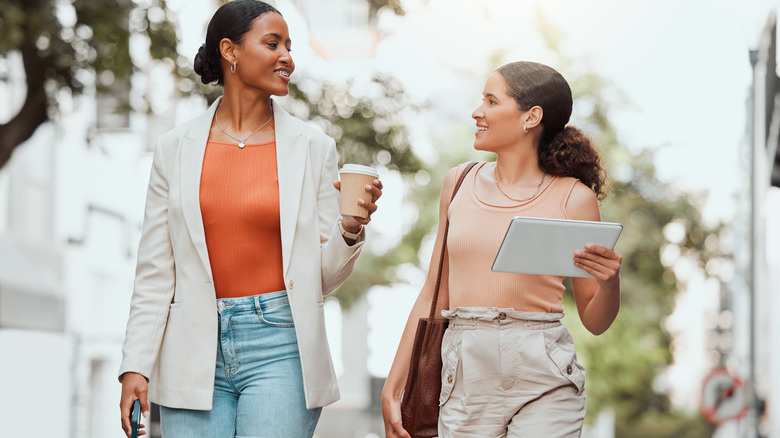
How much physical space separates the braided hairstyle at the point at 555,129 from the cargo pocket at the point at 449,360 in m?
0.62

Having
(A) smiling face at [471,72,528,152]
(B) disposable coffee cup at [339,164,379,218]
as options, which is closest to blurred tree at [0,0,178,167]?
(A) smiling face at [471,72,528,152]

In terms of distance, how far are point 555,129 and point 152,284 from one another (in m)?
1.38

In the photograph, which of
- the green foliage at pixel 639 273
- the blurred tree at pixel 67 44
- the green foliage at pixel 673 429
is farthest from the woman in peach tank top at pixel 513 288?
the green foliage at pixel 673 429

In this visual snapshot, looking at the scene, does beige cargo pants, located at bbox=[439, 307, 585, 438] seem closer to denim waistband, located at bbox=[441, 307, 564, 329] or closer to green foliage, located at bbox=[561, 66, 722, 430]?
denim waistband, located at bbox=[441, 307, 564, 329]

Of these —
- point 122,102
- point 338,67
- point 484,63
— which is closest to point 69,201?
point 122,102

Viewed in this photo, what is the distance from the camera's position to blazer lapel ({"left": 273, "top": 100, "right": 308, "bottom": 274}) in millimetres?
2994

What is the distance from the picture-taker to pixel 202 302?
300cm

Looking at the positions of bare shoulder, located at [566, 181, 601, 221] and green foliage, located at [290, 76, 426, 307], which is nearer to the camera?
bare shoulder, located at [566, 181, 601, 221]

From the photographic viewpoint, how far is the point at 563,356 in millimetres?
3041

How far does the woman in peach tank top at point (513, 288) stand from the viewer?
9.91 ft

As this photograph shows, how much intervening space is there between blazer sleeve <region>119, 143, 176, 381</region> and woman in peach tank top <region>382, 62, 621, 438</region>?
2.48 feet

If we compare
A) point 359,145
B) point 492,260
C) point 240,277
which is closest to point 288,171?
point 240,277

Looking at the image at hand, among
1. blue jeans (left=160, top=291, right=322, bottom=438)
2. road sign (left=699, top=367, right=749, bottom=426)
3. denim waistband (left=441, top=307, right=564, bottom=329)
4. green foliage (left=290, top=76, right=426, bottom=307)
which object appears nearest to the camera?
blue jeans (left=160, top=291, right=322, bottom=438)

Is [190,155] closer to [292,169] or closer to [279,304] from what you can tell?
[292,169]
